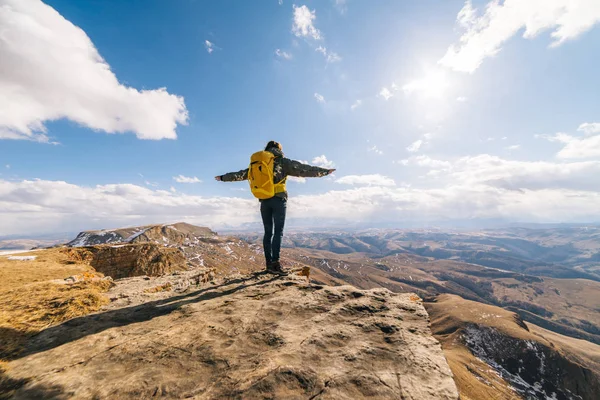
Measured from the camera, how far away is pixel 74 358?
13.8 ft

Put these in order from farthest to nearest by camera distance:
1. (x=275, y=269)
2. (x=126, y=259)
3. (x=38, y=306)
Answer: (x=126, y=259)
(x=275, y=269)
(x=38, y=306)

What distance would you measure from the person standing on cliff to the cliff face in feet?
11.1

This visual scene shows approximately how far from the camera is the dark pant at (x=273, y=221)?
9.58m

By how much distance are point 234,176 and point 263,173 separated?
2380mm

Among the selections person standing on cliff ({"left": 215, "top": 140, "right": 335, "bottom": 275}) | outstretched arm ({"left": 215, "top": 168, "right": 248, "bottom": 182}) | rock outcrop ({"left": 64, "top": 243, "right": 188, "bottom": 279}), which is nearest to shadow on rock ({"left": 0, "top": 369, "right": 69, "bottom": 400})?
person standing on cliff ({"left": 215, "top": 140, "right": 335, "bottom": 275})

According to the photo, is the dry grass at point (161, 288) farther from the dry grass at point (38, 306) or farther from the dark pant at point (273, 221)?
the dark pant at point (273, 221)

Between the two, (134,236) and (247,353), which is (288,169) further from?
(134,236)

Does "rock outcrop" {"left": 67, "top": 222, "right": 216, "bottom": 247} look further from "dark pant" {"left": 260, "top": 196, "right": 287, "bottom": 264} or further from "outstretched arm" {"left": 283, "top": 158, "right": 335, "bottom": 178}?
"outstretched arm" {"left": 283, "top": 158, "right": 335, "bottom": 178}

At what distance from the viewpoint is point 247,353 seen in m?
4.30

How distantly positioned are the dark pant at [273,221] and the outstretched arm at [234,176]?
1807 millimetres

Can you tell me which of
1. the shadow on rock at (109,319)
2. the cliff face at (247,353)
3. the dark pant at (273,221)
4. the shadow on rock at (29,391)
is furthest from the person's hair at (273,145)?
the shadow on rock at (29,391)

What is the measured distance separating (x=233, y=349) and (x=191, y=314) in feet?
8.19

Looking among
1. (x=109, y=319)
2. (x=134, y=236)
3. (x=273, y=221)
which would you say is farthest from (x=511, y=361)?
(x=134, y=236)

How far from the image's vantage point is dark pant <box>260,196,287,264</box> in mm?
9578
